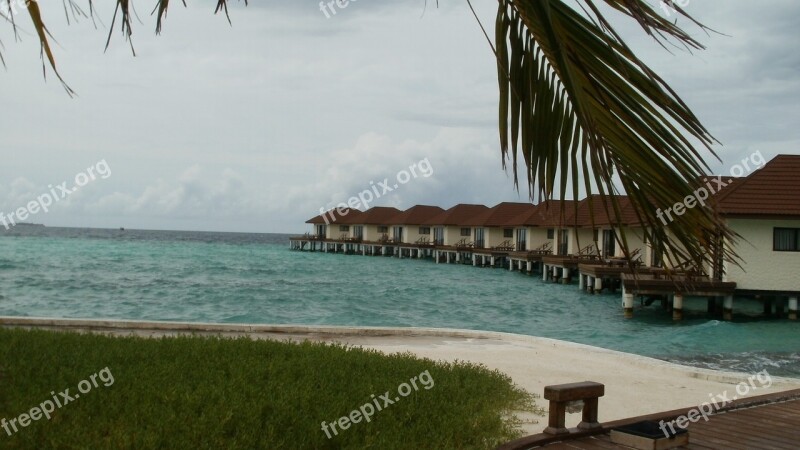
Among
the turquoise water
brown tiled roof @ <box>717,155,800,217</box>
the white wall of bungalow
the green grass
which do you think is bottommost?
the turquoise water

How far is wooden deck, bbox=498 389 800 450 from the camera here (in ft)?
20.4

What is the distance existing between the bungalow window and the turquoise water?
282 centimetres

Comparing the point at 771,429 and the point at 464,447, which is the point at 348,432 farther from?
the point at 771,429

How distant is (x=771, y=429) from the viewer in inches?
275

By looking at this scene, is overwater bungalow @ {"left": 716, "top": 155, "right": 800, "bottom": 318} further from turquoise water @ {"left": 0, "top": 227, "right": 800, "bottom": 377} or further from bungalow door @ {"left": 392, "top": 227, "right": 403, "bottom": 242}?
bungalow door @ {"left": 392, "top": 227, "right": 403, "bottom": 242}

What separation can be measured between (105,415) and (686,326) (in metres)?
23.6

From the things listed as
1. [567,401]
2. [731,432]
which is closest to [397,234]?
[731,432]

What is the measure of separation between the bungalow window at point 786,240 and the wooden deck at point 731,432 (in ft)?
69.5

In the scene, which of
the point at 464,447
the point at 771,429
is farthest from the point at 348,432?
A: the point at 771,429

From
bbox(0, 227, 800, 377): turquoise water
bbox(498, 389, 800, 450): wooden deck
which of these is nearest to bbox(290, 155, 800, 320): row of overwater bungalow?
bbox(0, 227, 800, 377): turquoise water

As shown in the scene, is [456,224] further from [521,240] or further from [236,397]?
[236,397]

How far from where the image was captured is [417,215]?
279 feet

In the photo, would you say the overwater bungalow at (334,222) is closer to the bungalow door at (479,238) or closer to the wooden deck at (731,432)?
the bungalow door at (479,238)

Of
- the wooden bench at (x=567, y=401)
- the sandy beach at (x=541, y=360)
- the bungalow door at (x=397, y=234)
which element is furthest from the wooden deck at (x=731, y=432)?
the bungalow door at (x=397, y=234)
